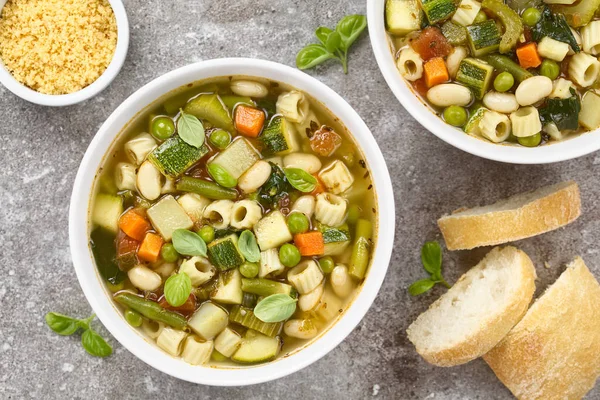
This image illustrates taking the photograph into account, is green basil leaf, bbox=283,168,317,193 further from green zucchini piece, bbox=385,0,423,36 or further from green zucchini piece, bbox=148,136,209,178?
green zucchini piece, bbox=385,0,423,36

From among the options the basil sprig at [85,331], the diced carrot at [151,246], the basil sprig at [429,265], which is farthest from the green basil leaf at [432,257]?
the basil sprig at [85,331]

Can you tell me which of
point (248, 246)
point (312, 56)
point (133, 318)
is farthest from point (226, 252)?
point (312, 56)

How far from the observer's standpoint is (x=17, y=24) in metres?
2.59

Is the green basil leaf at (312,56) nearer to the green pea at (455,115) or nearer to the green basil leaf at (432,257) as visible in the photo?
the green pea at (455,115)

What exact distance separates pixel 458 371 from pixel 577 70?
1272 millimetres

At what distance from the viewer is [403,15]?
2463mm

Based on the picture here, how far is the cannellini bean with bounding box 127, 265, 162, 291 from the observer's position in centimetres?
235

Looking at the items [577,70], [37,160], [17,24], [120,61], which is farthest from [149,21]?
[577,70]

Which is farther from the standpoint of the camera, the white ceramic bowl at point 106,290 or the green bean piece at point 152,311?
the green bean piece at point 152,311

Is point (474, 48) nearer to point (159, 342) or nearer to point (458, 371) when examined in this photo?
point (458, 371)

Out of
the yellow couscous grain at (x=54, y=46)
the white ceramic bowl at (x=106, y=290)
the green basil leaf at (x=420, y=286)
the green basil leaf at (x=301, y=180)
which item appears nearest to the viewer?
the white ceramic bowl at (x=106, y=290)

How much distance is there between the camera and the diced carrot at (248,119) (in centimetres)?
238

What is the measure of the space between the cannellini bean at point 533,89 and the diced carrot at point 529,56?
0.08 metres

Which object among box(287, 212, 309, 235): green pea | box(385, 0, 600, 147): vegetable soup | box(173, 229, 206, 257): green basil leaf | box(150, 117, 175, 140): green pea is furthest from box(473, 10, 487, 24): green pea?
box(173, 229, 206, 257): green basil leaf
